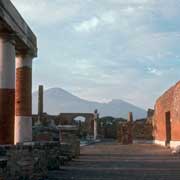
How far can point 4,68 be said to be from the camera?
12.9m

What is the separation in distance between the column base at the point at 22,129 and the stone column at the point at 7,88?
111 inches

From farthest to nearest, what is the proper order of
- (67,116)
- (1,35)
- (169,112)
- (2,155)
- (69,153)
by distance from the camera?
(67,116) < (169,112) < (69,153) < (1,35) < (2,155)

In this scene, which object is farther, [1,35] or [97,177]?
[97,177]

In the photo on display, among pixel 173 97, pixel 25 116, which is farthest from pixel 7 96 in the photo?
pixel 173 97

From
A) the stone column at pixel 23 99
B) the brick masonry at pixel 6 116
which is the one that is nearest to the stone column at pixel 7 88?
the brick masonry at pixel 6 116

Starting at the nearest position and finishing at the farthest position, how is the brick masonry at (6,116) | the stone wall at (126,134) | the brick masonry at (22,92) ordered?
1. the brick masonry at (6,116)
2. the brick masonry at (22,92)
3. the stone wall at (126,134)

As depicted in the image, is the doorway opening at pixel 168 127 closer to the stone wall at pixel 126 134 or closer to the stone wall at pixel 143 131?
the stone wall at pixel 126 134

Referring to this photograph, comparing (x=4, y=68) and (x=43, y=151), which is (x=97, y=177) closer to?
(x=43, y=151)

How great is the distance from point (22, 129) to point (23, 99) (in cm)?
93

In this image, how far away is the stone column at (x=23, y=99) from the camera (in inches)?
619

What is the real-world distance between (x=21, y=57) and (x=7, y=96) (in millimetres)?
3106

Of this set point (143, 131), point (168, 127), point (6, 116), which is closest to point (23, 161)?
point (6, 116)

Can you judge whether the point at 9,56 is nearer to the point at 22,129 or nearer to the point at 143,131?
the point at 22,129

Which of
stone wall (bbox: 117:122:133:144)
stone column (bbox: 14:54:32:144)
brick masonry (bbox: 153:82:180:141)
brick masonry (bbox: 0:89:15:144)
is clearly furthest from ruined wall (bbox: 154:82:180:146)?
brick masonry (bbox: 0:89:15:144)
